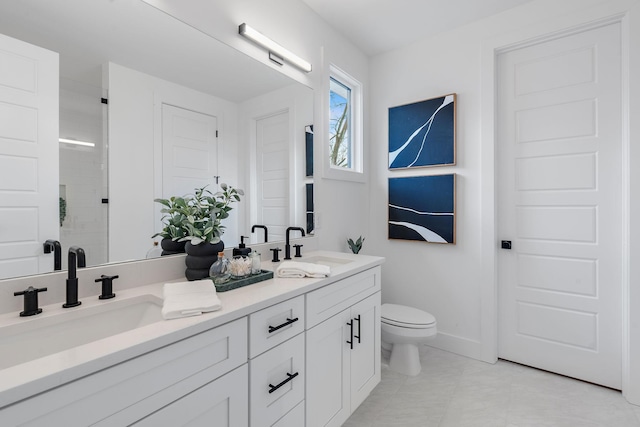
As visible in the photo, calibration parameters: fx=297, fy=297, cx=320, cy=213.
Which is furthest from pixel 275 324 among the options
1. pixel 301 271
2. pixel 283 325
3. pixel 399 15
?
pixel 399 15

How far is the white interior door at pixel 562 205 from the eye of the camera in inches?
77.2

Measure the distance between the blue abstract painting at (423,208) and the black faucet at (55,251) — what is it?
93.3 inches

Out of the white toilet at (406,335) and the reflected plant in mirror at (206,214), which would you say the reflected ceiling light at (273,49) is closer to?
the reflected plant in mirror at (206,214)

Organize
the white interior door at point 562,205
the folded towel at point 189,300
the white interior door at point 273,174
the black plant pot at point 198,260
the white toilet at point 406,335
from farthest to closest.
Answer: the white toilet at point 406,335 → the white interior door at point 562,205 → the white interior door at point 273,174 → the black plant pot at point 198,260 → the folded towel at point 189,300

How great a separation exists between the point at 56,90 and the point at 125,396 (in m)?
1.05

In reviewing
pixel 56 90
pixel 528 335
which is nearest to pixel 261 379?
pixel 56 90

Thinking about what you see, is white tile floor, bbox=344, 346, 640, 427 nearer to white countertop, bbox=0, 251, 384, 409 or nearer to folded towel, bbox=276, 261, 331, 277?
folded towel, bbox=276, 261, 331, 277

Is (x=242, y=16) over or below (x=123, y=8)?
over

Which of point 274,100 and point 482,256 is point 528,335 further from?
point 274,100

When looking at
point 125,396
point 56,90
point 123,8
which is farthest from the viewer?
point 123,8

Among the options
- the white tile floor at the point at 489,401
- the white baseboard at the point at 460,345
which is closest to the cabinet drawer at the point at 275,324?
the white tile floor at the point at 489,401

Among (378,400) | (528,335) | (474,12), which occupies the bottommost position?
(378,400)

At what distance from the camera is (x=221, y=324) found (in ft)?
3.14

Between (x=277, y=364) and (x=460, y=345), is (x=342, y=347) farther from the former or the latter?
(x=460, y=345)
